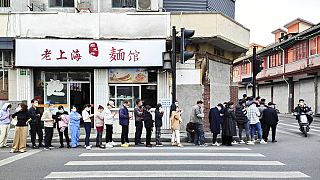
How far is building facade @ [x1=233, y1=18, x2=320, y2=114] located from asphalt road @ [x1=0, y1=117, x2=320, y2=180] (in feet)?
65.1

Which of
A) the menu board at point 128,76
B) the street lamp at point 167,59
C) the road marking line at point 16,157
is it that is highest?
the street lamp at point 167,59

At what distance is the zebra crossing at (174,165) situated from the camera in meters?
9.00

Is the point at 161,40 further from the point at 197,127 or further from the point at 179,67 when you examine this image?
the point at 197,127

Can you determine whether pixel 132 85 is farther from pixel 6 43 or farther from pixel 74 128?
pixel 6 43

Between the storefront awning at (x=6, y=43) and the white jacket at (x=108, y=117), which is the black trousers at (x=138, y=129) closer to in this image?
the white jacket at (x=108, y=117)

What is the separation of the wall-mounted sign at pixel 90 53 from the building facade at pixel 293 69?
15971mm

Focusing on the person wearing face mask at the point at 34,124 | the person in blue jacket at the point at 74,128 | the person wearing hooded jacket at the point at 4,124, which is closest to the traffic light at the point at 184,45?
the person in blue jacket at the point at 74,128

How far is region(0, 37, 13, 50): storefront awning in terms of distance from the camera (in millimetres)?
17516

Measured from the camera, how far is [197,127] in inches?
573

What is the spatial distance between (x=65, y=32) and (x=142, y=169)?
9883 millimetres

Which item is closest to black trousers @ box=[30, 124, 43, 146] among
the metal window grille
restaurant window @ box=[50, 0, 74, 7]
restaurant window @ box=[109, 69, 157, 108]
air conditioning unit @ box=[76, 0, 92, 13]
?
restaurant window @ box=[109, 69, 157, 108]

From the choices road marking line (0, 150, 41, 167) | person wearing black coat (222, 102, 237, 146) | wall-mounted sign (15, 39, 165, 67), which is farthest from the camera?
wall-mounted sign (15, 39, 165, 67)

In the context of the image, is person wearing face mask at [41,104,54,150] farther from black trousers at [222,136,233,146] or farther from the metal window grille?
the metal window grille

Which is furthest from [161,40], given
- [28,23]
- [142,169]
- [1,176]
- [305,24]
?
[305,24]
